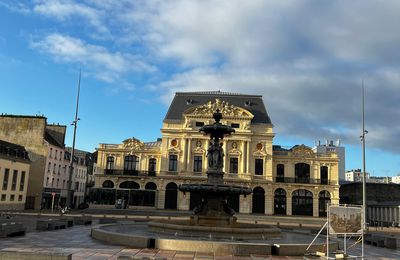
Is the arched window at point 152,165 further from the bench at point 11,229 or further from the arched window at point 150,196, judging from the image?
the bench at point 11,229

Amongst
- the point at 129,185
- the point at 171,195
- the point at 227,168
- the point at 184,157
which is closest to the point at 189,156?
the point at 184,157

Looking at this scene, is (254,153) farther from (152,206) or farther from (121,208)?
(121,208)

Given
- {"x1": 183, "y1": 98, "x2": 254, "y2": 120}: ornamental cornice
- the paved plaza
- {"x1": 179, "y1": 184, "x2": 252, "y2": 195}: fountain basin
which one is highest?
{"x1": 183, "y1": 98, "x2": 254, "y2": 120}: ornamental cornice

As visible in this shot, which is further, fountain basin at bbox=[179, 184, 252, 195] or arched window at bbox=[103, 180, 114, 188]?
arched window at bbox=[103, 180, 114, 188]

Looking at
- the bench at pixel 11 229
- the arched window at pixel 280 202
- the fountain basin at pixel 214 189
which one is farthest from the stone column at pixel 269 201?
the bench at pixel 11 229

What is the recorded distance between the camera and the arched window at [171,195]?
63.7m

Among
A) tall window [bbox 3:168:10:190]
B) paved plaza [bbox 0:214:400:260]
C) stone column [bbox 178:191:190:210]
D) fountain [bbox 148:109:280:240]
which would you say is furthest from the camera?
stone column [bbox 178:191:190:210]

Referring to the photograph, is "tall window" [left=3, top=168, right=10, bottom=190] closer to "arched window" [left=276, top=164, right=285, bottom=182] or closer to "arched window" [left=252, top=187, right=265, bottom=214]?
"arched window" [left=252, top=187, right=265, bottom=214]

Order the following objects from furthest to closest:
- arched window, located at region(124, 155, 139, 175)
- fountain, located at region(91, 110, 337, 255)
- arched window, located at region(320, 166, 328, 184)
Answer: arched window, located at region(124, 155, 139, 175)
arched window, located at region(320, 166, 328, 184)
fountain, located at region(91, 110, 337, 255)

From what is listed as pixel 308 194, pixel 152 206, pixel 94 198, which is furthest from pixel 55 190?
pixel 308 194

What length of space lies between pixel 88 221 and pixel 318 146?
85.7 meters

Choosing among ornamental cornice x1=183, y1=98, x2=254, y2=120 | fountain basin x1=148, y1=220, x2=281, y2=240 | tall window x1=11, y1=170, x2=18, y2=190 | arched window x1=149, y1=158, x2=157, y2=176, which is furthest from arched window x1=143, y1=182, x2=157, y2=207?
fountain basin x1=148, y1=220, x2=281, y2=240

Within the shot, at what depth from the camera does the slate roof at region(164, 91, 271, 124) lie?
66812mm

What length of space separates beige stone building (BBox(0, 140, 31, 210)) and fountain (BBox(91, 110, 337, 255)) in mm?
27304
